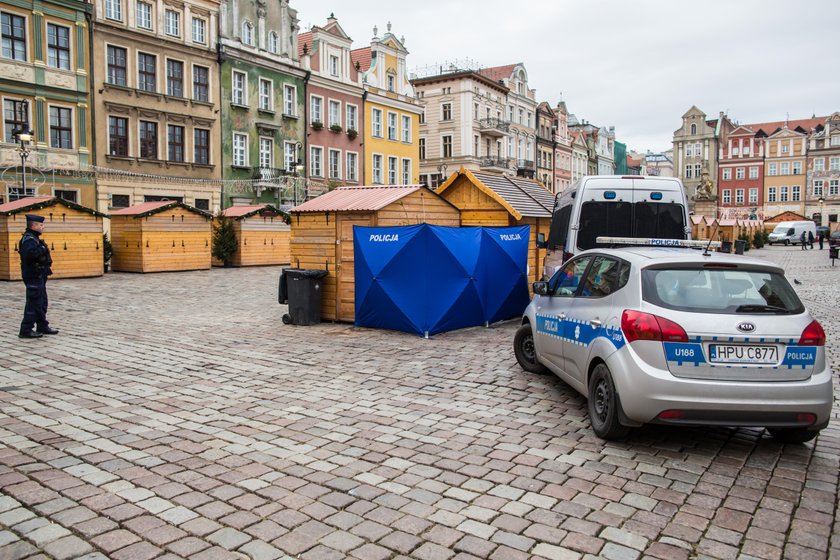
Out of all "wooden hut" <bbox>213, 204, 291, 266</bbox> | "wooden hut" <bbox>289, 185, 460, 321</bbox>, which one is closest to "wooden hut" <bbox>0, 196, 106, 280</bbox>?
"wooden hut" <bbox>213, 204, 291, 266</bbox>

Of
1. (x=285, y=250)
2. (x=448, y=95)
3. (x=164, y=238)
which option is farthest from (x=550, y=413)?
(x=448, y=95)

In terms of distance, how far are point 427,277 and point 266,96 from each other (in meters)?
32.9

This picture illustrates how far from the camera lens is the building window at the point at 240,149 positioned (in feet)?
128

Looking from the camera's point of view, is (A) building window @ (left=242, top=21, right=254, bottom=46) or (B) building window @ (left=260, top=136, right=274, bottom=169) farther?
(B) building window @ (left=260, top=136, right=274, bottom=169)

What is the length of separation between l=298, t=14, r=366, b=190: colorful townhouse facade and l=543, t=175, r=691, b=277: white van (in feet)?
111

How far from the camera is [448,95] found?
61844 millimetres

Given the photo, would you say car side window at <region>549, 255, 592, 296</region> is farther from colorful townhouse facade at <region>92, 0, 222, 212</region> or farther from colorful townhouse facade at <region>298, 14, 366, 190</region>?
colorful townhouse facade at <region>298, 14, 366, 190</region>

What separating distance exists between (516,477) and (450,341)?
6.03 meters

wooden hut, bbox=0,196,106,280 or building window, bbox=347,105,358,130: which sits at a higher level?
building window, bbox=347,105,358,130

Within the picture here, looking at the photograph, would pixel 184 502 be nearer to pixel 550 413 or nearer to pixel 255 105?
pixel 550 413

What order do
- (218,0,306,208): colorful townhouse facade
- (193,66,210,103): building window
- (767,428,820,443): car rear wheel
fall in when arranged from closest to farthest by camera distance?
(767,428,820,443): car rear wheel
(193,66,210,103): building window
(218,0,306,208): colorful townhouse facade

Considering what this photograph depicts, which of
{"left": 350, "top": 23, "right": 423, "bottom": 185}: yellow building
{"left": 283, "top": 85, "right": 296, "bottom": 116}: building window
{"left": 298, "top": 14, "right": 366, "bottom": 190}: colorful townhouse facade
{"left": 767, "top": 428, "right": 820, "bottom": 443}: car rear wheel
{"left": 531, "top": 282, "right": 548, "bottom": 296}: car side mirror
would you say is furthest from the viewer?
{"left": 350, "top": 23, "right": 423, "bottom": 185}: yellow building

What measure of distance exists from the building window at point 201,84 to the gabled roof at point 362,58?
15.0 metres

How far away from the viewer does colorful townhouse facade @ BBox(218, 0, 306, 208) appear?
3828 cm
